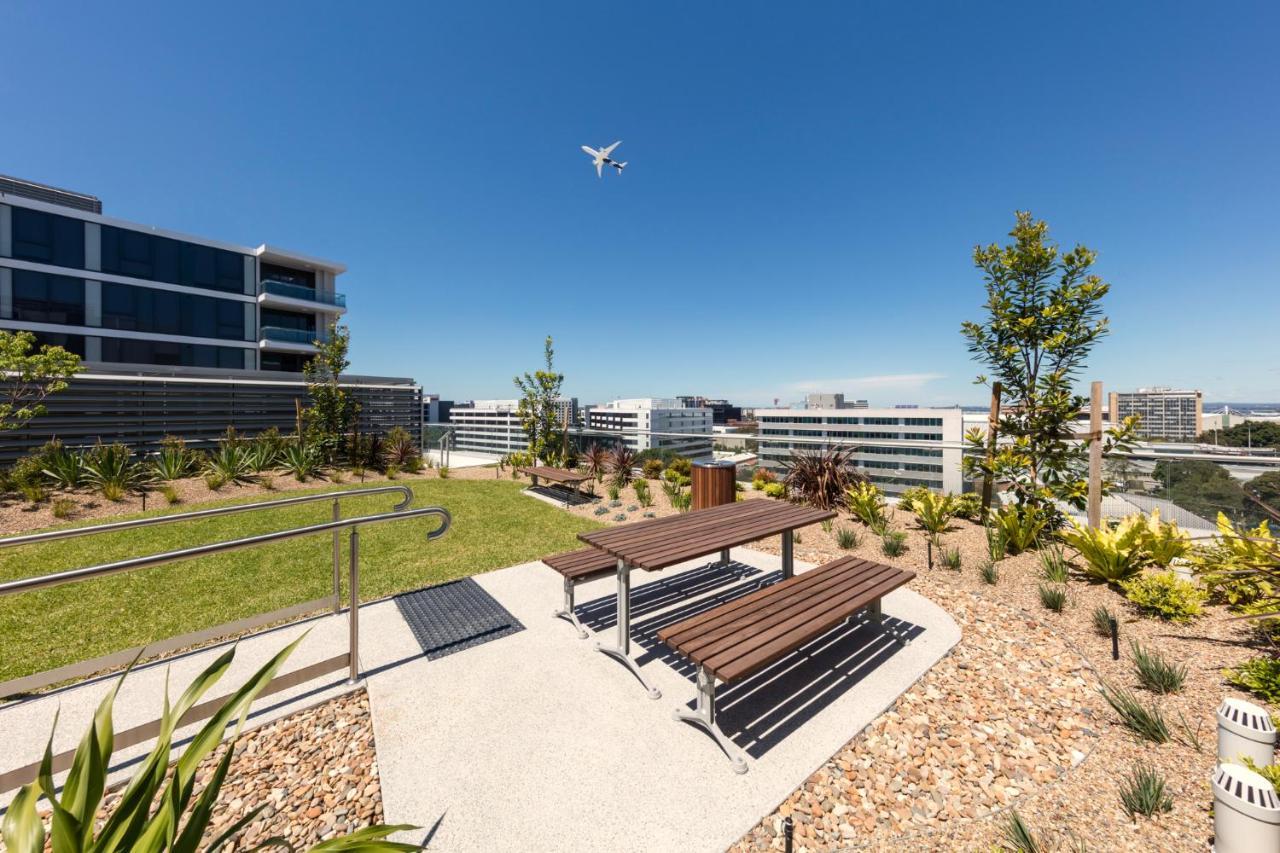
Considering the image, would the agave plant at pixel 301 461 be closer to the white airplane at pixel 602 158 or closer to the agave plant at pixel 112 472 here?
the agave plant at pixel 112 472

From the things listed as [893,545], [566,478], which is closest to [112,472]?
[566,478]

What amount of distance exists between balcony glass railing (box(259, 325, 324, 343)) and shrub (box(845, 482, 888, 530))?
2425 centimetres

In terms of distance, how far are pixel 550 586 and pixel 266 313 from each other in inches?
1037

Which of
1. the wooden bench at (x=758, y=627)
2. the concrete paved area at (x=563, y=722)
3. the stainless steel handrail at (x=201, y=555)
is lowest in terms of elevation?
the concrete paved area at (x=563, y=722)

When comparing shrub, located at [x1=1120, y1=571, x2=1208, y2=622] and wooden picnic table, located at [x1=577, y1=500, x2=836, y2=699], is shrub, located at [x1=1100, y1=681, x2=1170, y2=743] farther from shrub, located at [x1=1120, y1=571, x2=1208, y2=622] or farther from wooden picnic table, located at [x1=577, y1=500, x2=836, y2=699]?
wooden picnic table, located at [x1=577, y1=500, x2=836, y2=699]

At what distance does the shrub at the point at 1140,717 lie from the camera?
2559 millimetres

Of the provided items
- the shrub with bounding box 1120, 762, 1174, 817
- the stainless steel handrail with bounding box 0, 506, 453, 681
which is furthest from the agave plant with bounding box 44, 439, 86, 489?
the shrub with bounding box 1120, 762, 1174, 817

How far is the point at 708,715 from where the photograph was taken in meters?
2.64

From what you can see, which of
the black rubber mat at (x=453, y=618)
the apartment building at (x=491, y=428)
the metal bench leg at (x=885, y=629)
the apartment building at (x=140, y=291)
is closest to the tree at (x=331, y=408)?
the apartment building at (x=140, y=291)

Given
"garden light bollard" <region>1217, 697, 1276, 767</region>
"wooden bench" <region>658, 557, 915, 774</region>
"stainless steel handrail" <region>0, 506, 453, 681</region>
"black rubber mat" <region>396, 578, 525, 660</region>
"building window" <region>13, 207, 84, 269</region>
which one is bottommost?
"black rubber mat" <region>396, 578, 525, 660</region>

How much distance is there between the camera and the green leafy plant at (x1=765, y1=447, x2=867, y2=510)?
7402 millimetres

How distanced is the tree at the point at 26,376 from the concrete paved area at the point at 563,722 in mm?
9777

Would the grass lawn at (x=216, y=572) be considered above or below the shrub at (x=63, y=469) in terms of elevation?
below

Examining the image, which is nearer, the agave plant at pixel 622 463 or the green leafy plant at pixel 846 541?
the green leafy plant at pixel 846 541
